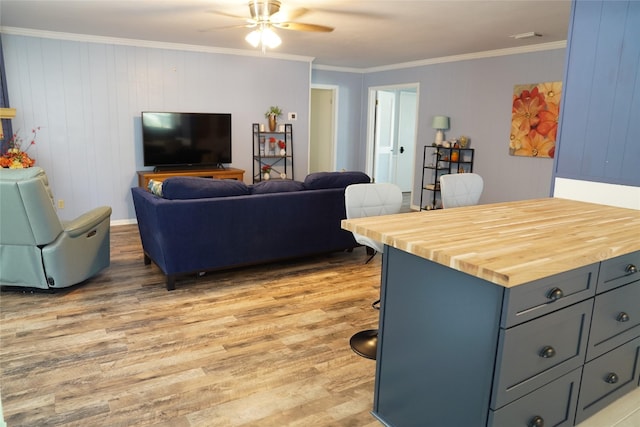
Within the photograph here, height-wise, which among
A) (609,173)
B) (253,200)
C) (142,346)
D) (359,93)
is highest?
(359,93)

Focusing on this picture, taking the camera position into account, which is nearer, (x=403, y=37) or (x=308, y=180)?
(x=308, y=180)

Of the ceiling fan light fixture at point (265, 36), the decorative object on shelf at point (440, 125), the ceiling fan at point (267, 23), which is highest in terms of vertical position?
the ceiling fan at point (267, 23)

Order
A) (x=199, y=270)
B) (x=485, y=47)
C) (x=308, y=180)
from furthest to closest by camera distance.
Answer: (x=485, y=47) → (x=308, y=180) → (x=199, y=270)

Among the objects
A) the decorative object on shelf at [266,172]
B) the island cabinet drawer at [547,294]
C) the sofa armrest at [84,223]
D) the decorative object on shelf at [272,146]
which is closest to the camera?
the island cabinet drawer at [547,294]

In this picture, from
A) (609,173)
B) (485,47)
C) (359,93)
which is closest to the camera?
(609,173)

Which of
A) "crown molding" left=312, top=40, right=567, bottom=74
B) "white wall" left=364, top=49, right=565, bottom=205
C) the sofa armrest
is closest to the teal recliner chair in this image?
the sofa armrest

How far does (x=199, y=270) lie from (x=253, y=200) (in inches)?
29.3

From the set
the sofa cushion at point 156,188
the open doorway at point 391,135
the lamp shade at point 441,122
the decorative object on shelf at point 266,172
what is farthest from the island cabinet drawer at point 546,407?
the open doorway at point 391,135

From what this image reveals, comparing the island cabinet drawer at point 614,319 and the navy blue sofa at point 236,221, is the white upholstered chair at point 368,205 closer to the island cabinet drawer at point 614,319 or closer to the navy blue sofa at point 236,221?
the island cabinet drawer at point 614,319

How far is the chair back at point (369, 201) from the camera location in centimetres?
274

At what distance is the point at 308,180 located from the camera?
4207 mm

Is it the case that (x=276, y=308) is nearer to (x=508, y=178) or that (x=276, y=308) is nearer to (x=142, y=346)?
(x=142, y=346)

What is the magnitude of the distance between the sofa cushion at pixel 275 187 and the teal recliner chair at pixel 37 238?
1371 mm

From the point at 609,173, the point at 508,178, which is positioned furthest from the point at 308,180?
the point at 508,178
